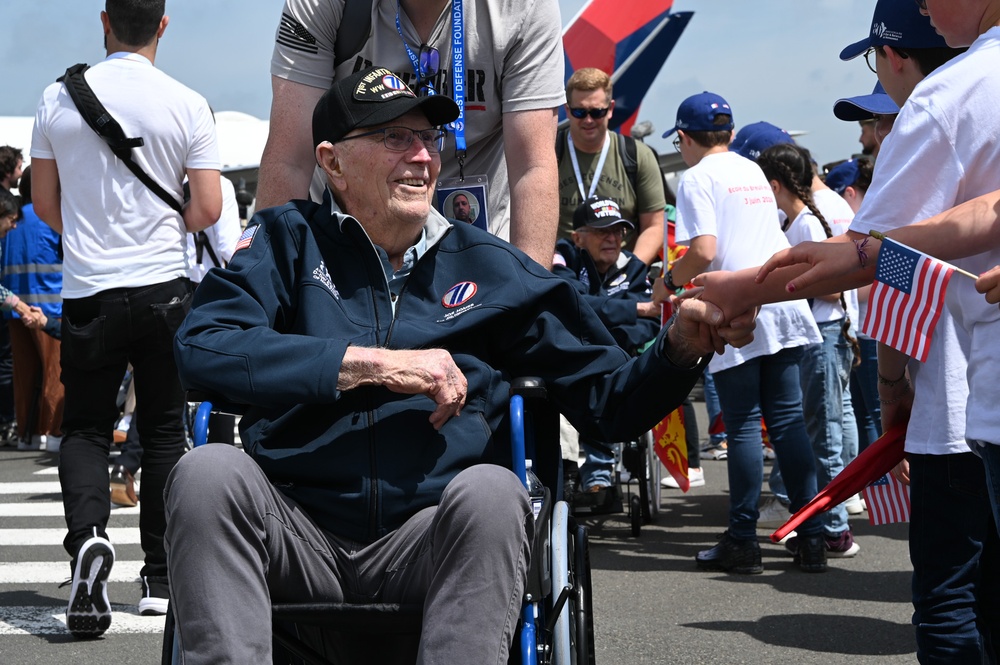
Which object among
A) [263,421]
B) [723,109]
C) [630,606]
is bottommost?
[630,606]

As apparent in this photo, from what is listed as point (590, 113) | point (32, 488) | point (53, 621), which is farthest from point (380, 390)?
point (32, 488)

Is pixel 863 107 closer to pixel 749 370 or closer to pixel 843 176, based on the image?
pixel 749 370

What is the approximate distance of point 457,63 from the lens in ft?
12.3

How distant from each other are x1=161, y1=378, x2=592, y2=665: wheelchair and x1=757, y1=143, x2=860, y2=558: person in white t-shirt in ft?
11.8

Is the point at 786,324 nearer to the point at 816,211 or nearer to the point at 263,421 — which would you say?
the point at 816,211

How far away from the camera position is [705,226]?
238 inches

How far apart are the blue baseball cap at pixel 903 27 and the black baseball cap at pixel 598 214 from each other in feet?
12.4

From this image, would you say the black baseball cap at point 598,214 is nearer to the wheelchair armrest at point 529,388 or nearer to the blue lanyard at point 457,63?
the blue lanyard at point 457,63

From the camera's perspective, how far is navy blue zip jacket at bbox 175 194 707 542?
293 centimetres

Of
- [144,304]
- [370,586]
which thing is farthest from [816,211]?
[370,586]

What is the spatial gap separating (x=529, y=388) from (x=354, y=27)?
136cm

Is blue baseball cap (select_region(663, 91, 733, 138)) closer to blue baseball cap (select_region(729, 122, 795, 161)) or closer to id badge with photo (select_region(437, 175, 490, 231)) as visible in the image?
blue baseball cap (select_region(729, 122, 795, 161))

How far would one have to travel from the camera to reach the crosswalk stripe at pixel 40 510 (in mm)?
7863

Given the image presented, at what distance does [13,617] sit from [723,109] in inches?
151
